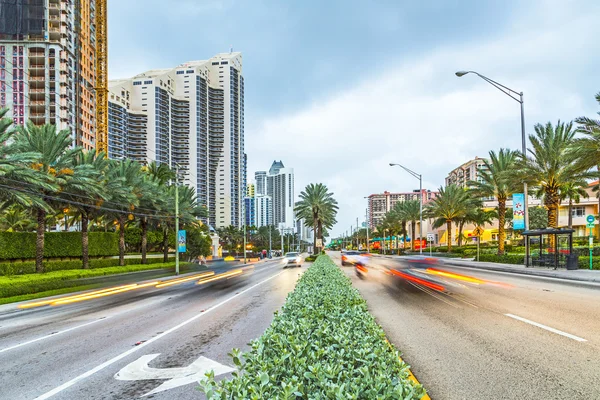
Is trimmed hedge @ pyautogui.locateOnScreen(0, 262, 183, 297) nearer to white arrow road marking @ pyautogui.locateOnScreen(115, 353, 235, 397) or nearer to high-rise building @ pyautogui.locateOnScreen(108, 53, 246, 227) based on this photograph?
white arrow road marking @ pyautogui.locateOnScreen(115, 353, 235, 397)

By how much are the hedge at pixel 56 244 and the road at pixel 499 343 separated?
30633mm

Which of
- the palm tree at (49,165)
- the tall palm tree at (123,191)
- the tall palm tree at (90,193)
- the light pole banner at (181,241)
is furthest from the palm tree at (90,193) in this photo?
the light pole banner at (181,241)

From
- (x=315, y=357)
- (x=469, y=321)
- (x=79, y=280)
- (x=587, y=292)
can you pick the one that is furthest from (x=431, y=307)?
(x=79, y=280)

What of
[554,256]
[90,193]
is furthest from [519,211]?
[90,193]

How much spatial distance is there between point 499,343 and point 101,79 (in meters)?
135

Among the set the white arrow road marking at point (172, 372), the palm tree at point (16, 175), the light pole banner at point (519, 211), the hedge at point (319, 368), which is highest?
the palm tree at point (16, 175)

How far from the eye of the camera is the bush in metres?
35.0

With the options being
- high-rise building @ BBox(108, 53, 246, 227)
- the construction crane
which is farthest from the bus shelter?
the construction crane

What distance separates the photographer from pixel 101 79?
122000mm

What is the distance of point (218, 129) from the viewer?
16400cm

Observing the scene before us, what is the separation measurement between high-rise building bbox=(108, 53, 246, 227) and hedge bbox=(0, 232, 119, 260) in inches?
3294

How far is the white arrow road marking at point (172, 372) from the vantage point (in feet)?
20.7

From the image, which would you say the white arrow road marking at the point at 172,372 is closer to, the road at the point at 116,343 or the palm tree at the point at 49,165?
the road at the point at 116,343

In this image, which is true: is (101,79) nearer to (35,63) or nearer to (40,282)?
(35,63)
